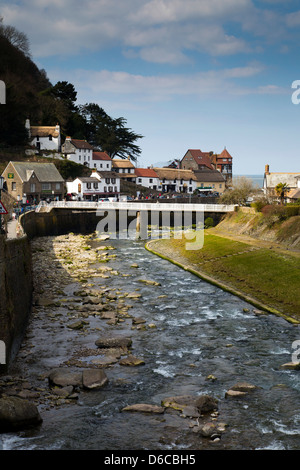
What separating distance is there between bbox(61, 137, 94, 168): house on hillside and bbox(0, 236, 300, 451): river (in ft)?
275

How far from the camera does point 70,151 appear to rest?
393 feet

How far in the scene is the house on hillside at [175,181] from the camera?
140 meters

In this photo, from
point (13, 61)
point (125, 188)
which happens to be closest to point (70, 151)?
point (125, 188)

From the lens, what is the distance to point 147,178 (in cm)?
13662

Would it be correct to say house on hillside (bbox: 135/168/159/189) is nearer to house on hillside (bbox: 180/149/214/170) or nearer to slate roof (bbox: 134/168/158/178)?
slate roof (bbox: 134/168/158/178)

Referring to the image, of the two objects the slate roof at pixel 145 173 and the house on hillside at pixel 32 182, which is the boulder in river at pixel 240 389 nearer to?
the house on hillside at pixel 32 182

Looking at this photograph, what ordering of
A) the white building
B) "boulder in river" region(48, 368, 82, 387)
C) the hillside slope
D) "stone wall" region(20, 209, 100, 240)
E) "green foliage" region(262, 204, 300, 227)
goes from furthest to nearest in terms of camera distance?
the white building < "stone wall" region(20, 209, 100, 240) < "green foliage" region(262, 204, 300, 227) < the hillside slope < "boulder in river" region(48, 368, 82, 387)

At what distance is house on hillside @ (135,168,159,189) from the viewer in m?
136

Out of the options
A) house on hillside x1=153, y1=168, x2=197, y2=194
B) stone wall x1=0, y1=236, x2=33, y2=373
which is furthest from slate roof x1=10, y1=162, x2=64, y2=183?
stone wall x1=0, y1=236, x2=33, y2=373

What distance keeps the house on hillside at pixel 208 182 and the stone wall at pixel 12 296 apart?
11638cm

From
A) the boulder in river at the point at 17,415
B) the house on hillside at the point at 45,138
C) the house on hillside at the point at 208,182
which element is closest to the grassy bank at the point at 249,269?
the boulder in river at the point at 17,415

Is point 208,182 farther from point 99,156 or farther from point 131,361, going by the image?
point 131,361

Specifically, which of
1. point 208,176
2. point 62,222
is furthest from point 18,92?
point 208,176
